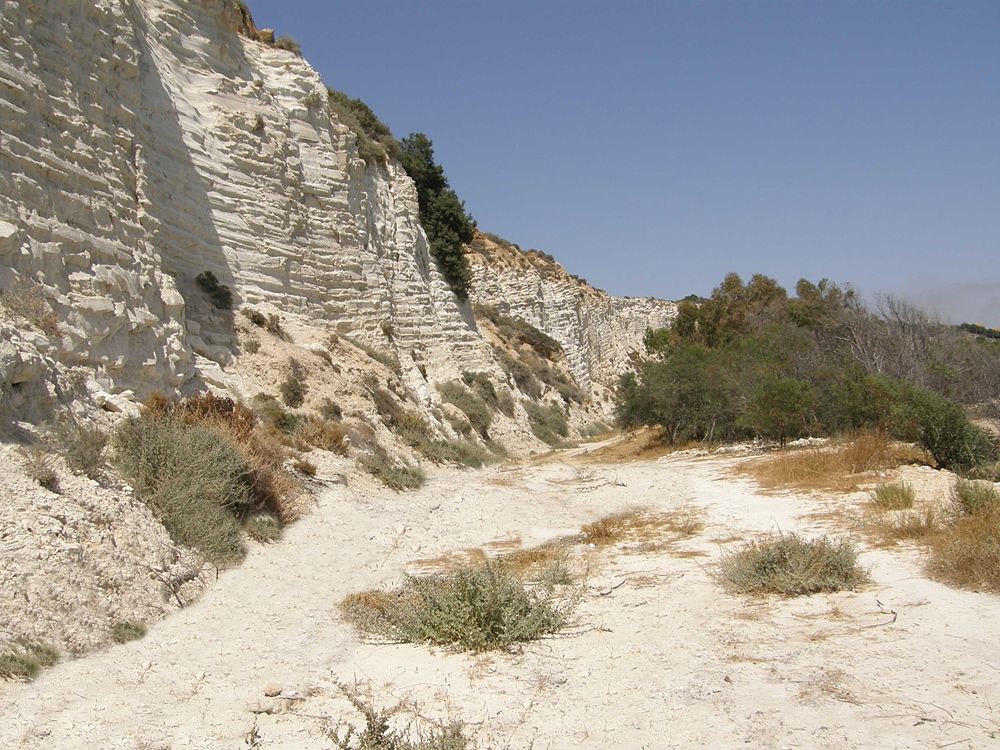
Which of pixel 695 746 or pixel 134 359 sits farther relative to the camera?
pixel 134 359

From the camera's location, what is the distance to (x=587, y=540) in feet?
30.1

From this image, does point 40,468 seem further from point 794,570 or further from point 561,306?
point 561,306

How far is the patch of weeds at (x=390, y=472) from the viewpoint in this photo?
13.6 m

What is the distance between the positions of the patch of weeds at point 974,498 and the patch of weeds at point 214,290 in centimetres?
1504

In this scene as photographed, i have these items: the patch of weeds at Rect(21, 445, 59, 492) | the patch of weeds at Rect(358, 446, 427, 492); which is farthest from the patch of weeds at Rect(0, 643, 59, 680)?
the patch of weeds at Rect(358, 446, 427, 492)

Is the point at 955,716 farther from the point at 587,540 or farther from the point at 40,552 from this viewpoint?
the point at 40,552

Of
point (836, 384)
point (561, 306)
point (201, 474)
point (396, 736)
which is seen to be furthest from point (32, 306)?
point (561, 306)

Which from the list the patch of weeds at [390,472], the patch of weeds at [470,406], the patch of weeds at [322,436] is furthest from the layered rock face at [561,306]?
the patch of weeds at [322,436]

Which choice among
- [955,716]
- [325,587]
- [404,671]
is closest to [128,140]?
[325,587]

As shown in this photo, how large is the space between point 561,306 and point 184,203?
1353 inches

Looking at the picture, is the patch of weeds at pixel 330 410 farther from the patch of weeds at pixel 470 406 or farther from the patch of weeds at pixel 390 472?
the patch of weeds at pixel 470 406

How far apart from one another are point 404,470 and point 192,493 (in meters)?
6.69

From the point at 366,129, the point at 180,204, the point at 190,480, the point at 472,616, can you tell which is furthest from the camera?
the point at 366,129

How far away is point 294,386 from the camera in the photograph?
1595 cm
